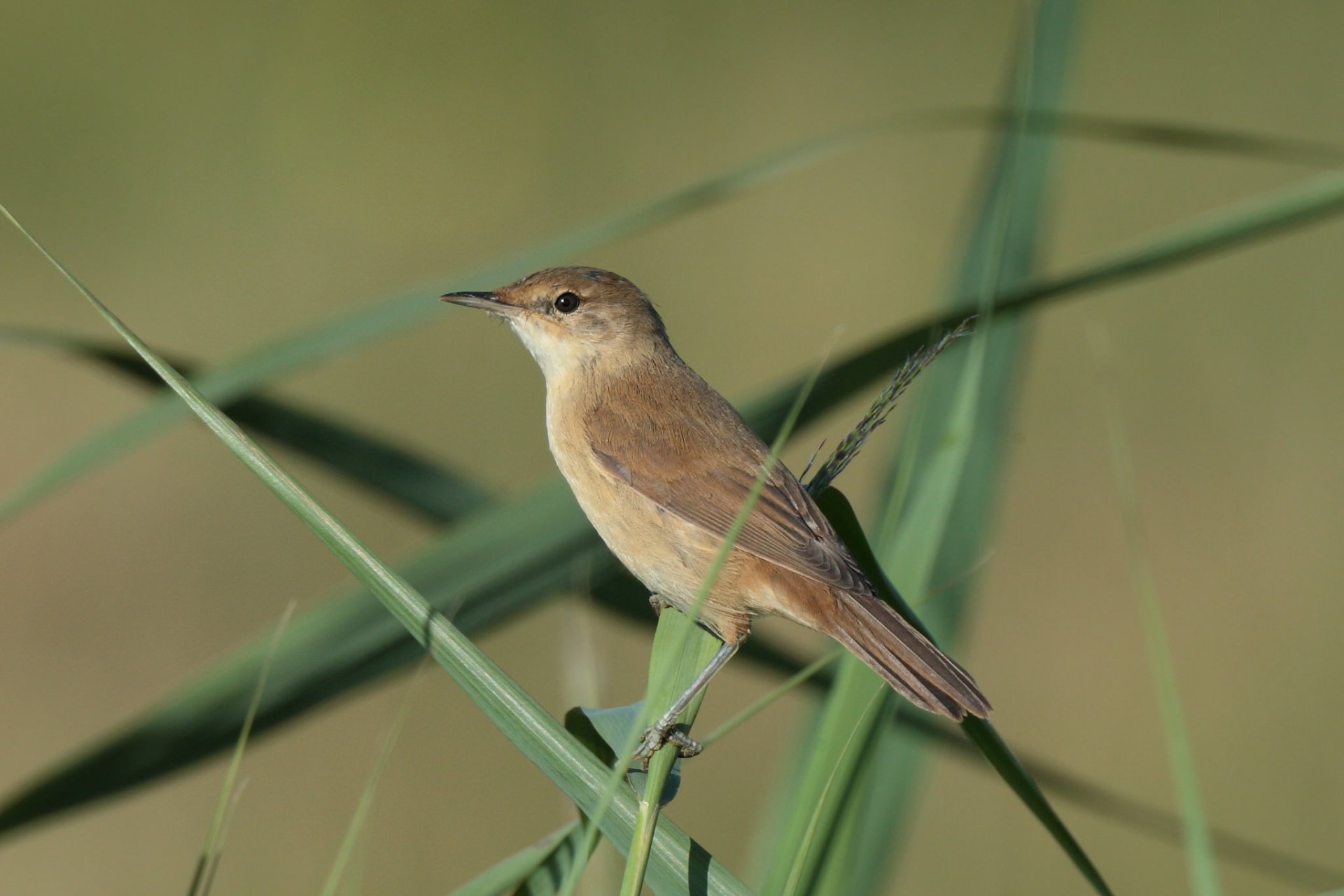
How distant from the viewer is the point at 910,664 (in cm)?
177

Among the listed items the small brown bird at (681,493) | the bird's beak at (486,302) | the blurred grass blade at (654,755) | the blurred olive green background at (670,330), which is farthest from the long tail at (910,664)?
the bird's beak at (486,302)

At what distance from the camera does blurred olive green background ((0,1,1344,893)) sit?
15.1ft

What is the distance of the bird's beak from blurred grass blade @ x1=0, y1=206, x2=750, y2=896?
1292mm

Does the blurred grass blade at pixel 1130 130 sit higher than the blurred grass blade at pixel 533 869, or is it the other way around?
the blurred grass blade at pixel 1130 130

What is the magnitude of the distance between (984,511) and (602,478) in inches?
27.1

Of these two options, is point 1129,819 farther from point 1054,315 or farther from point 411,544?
point 1054,315

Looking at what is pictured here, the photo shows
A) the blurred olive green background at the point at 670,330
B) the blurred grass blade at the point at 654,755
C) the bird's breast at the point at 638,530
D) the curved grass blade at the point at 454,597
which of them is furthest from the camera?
the blurred olive green background at the point at 670,330

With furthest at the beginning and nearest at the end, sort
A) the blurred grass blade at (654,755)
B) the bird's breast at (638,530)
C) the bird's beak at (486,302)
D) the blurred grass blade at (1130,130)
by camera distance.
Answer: the bird's beak at (486,302), the bird's breast at (638,530), the blurred grass blade at (1130,130), the blurred grass blade at (654,755)

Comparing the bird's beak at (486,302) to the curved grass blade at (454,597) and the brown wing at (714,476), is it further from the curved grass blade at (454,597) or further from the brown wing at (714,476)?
the curved grass blade at (454,597)

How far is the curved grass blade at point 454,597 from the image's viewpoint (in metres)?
1.53

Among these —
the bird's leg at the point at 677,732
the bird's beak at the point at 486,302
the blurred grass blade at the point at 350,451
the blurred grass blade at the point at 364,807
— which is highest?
the bird's beak at the point at 486,302

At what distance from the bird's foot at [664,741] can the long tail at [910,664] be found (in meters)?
0.27

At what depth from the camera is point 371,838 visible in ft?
15.0

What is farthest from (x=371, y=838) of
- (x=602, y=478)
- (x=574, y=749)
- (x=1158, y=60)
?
(x=1158, y=60)
